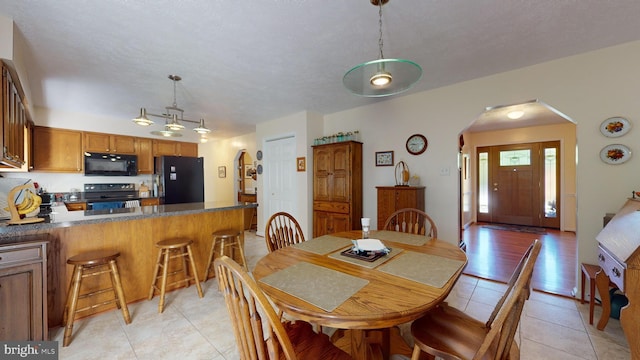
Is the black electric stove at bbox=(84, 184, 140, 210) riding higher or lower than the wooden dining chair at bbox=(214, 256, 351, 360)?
higher

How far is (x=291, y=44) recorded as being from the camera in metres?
2.14

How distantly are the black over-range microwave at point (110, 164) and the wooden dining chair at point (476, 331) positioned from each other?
18.1 ft

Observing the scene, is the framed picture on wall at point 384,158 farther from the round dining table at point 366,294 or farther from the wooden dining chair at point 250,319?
the wooden dining chair at point 250,319

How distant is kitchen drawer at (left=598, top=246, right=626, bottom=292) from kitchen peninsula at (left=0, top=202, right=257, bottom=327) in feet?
10.8

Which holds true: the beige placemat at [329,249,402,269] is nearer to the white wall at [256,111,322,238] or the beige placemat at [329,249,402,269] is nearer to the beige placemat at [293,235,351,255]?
the beige placemat at [293,235,351,255]

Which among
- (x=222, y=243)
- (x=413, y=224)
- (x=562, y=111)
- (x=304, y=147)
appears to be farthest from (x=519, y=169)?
(x=222, y=243)

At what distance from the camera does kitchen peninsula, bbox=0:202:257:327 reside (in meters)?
1.91

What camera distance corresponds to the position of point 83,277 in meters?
1.88

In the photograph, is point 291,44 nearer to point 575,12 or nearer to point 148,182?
point 575,12

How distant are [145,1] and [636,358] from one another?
12.3ft

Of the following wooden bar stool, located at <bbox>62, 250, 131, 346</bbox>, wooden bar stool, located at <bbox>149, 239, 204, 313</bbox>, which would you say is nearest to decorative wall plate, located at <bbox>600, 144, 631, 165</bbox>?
wooden bar stool, located at <bbox>149, 239, 204, 313</bbox>

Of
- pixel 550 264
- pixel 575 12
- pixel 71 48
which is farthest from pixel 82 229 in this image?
pixel 550 264

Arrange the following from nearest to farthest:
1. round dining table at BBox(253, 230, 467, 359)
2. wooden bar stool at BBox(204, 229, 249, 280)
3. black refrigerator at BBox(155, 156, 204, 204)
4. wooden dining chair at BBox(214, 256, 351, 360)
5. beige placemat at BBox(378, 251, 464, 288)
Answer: wooden dining chair at BBox(214, 256, 351, 360), round dining table at BBox(253, 230, 467, 359), beige placemat at BBox(378, 251, 464, 288), wooden bar stool at BBox(204, 229, 249, 280), black refrigerator at BBox(155, 156, 204, 204)

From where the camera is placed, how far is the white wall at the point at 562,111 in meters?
2.19
